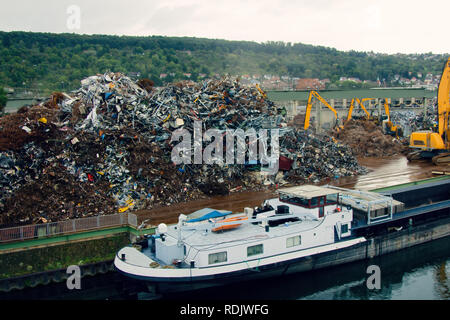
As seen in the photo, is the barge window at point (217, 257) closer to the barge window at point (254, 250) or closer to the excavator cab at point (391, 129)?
the barge window at point (254, 250)

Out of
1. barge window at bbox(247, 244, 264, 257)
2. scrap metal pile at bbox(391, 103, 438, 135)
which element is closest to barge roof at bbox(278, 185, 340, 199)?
barge window at bbox(247, 244, 264, 257)

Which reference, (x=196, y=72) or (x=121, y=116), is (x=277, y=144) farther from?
(x=196, y=72)

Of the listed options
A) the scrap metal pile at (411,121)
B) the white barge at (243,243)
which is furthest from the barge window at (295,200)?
the scrap metal pile at (411,121)

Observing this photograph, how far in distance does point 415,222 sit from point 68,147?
18467 millimetres

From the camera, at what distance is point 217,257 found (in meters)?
15.1

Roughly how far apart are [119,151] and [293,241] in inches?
405

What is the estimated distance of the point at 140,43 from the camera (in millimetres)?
92125

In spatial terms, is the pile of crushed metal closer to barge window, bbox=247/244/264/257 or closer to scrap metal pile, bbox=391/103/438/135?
scrap metal pile, bbox=391/103/438/135

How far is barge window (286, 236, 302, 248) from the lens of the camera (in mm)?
16594

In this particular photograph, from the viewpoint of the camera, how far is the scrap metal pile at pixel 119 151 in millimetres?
19234

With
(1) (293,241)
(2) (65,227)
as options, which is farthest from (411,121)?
(2) (65,227)

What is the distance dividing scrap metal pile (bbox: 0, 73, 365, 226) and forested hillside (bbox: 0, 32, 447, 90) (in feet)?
114

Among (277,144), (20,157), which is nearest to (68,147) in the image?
(20,157)

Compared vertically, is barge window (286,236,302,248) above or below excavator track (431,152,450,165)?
below
